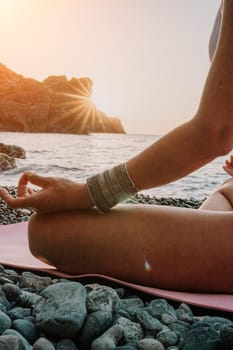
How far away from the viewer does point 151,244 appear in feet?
3.85

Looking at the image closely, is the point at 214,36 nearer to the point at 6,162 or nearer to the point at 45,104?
the point at 6,162

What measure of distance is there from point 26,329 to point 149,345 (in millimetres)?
209

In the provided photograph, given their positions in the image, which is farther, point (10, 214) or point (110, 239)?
point (10, 214)

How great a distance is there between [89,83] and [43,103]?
4.17ft

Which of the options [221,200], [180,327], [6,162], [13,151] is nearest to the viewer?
[180,327]

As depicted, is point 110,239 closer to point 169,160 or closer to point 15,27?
point 169,160

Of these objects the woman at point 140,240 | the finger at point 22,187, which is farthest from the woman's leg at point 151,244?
the finger at point 22,187

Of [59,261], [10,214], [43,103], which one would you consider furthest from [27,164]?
[59,261]

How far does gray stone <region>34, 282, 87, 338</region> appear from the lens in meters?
0.80

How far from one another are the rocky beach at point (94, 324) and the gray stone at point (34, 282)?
0.12 meters

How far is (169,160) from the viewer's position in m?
1.06

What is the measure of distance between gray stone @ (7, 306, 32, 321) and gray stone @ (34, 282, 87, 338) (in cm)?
3

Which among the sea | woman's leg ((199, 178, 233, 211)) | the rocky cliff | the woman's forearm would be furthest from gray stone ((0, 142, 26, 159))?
the woman's forearm

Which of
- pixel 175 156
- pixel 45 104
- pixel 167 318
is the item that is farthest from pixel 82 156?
pixel 167 318
